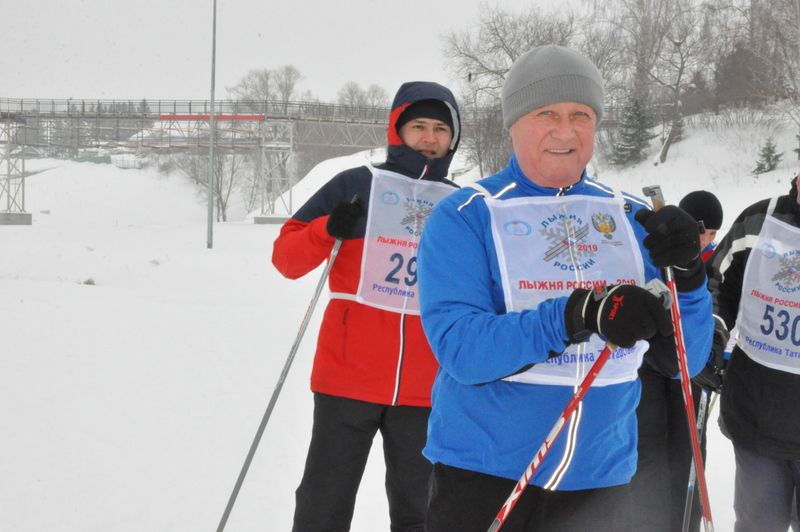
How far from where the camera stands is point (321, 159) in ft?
152

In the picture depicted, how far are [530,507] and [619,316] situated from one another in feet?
1.90

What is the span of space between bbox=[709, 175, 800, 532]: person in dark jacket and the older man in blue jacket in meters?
0.95

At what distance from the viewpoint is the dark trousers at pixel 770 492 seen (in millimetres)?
2674

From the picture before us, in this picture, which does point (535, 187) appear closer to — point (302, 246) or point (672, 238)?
point (672, 238)

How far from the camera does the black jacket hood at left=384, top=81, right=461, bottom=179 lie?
10.2 ft

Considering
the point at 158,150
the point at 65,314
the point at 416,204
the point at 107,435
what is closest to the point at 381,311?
the point at 416,204

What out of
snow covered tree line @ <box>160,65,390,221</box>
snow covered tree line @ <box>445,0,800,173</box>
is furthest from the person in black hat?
snow covered tree line @ <box>160,65,390,221</box>

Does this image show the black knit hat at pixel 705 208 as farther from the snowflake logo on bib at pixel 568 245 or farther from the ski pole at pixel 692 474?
the snowflake logo on bib at pixel 568 245

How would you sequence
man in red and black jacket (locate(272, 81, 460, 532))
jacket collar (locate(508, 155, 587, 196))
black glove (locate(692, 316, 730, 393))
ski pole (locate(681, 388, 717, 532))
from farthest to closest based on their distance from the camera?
ski pole (locate(681, 388, 717, 532)) < man in red and black jacket (locate(272, 81, 460, 532)) < black glove (locate(692, 316, 730, 393)) < jacket collar (locate(508, 155, 587, 196))

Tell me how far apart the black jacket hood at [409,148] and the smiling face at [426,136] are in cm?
3

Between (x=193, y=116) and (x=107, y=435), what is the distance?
3086 centimetres

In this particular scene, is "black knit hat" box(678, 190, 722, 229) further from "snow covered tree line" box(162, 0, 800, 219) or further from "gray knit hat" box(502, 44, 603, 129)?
"snow covered tree line" box(162, 0, 800, 219)

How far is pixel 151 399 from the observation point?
6.42 meters

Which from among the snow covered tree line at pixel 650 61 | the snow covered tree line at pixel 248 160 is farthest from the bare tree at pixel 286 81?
the snow covered tree line at pixel 650 61
